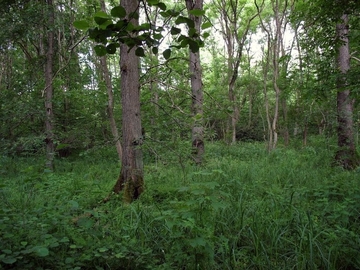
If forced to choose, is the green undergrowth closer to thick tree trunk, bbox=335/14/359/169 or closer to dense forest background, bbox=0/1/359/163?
dense forest background, bbox=0/1/359/163

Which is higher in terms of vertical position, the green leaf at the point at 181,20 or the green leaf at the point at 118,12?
the green leaf at the point at 181,20

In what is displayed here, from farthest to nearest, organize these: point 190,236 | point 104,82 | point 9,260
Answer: point 104,82 < point 190,236 < point 9,260

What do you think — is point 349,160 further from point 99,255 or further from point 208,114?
point 99,255

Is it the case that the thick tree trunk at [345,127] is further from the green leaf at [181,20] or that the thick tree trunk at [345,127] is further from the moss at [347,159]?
the green leaf at [181,20]

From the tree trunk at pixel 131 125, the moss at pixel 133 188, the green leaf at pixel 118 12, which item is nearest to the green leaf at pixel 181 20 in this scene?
the green leaf at pixel 118 12

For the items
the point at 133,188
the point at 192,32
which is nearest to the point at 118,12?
the point at 192,32

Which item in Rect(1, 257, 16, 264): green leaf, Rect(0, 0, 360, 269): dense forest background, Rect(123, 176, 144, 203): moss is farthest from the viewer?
Rect(123, 176, 144, 203): moss

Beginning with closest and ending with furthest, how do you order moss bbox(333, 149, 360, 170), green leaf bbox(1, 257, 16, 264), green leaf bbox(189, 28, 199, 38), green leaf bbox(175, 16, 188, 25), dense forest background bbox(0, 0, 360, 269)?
green leaf bbox(175, 16, 188, 25) → green leaf bbox(189, 28, 199, 38) → green leaf bbox(1, 257, 16, 264) → dense forest background bbox(0, 0, 360, 269) → moss bbox(333, 149, 360, 170)

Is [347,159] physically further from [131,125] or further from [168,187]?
[131,125]

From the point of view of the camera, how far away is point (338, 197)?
4191 millimetres

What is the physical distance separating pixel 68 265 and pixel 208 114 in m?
3.46

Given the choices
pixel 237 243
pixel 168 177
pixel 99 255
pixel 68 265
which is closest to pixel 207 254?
pixel 237 243

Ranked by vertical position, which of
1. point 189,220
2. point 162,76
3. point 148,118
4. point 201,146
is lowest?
point 189,220

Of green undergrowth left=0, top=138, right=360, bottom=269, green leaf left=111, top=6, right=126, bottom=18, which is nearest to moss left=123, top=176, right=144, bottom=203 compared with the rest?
green undergrowth left=0, top=138, right=360, bottom=269
